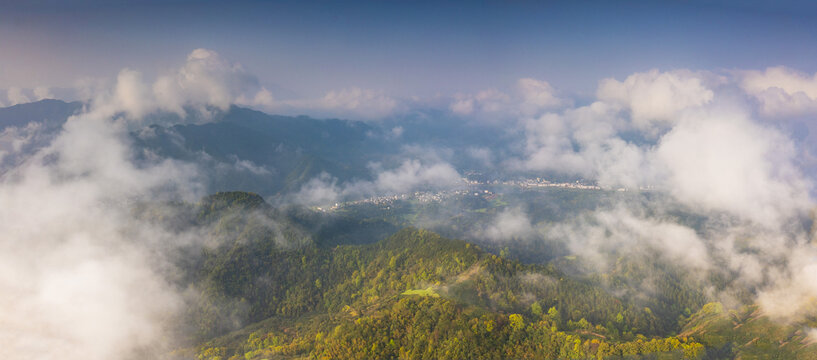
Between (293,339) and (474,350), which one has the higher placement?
(474,350)

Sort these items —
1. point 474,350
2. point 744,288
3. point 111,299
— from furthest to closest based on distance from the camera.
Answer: point 744,288 < point 111,299 < point 474,350

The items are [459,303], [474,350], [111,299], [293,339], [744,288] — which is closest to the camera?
[474,350]

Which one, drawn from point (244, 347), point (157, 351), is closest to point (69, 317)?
point (157, 351)

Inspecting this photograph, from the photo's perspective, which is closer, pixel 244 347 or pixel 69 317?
pixel 244 347

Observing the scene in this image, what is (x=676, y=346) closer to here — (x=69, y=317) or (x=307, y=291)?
(x=307, y=291)

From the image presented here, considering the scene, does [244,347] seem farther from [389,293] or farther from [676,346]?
[676,346]

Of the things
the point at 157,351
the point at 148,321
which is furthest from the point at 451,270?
the point at 148,321

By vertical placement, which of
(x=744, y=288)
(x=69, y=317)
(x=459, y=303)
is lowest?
(x=744, y=288)
